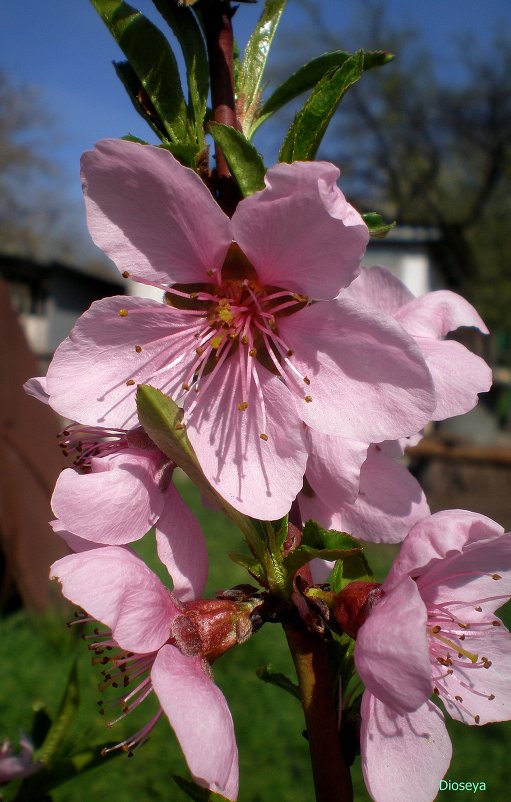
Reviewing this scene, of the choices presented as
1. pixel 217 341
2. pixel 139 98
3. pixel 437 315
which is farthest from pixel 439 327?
pixel 139 98

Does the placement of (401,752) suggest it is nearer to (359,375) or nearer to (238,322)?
(359,375)

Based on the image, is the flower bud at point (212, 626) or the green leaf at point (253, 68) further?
the green leaf at point (253, 68)

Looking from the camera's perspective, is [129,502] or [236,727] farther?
[236,727]

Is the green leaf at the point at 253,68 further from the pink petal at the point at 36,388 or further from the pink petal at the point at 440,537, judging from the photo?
the pink petal at the point at 440,537

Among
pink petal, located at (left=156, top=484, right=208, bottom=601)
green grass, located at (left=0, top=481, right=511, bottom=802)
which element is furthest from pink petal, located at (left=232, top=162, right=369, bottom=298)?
green grass, located at (left=0, top=481, right=511, bottom=802)

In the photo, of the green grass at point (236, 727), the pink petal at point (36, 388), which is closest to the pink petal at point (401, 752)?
the pink petal at point (36, 388)

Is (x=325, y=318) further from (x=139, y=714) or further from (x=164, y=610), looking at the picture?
(x=139, y=714)
